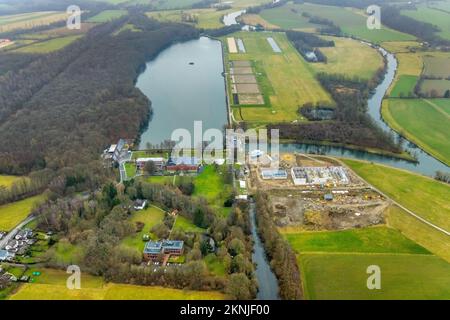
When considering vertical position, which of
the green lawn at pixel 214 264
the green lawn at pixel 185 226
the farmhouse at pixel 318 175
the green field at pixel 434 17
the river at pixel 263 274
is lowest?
the river at pixel 263 274

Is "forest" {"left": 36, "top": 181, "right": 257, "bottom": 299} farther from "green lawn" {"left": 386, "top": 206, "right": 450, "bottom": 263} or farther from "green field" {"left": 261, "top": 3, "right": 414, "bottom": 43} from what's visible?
"green field" {"left": 261, "top": 3, "right": 414, "bottom": 43}

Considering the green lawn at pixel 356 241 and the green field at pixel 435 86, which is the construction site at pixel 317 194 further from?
the green field at pixel 435 86

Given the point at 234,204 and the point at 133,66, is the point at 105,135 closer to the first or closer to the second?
the point at 234,204

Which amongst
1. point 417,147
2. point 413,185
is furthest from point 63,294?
point 417,147

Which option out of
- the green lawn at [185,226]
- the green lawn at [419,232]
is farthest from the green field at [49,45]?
the green lawn at [419,232]

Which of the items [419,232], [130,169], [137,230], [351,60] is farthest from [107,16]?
[419,232]

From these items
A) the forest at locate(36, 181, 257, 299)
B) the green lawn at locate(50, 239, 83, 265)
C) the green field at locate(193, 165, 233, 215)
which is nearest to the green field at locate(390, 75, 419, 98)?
the green field at locate(193, 165, 233, 215)
